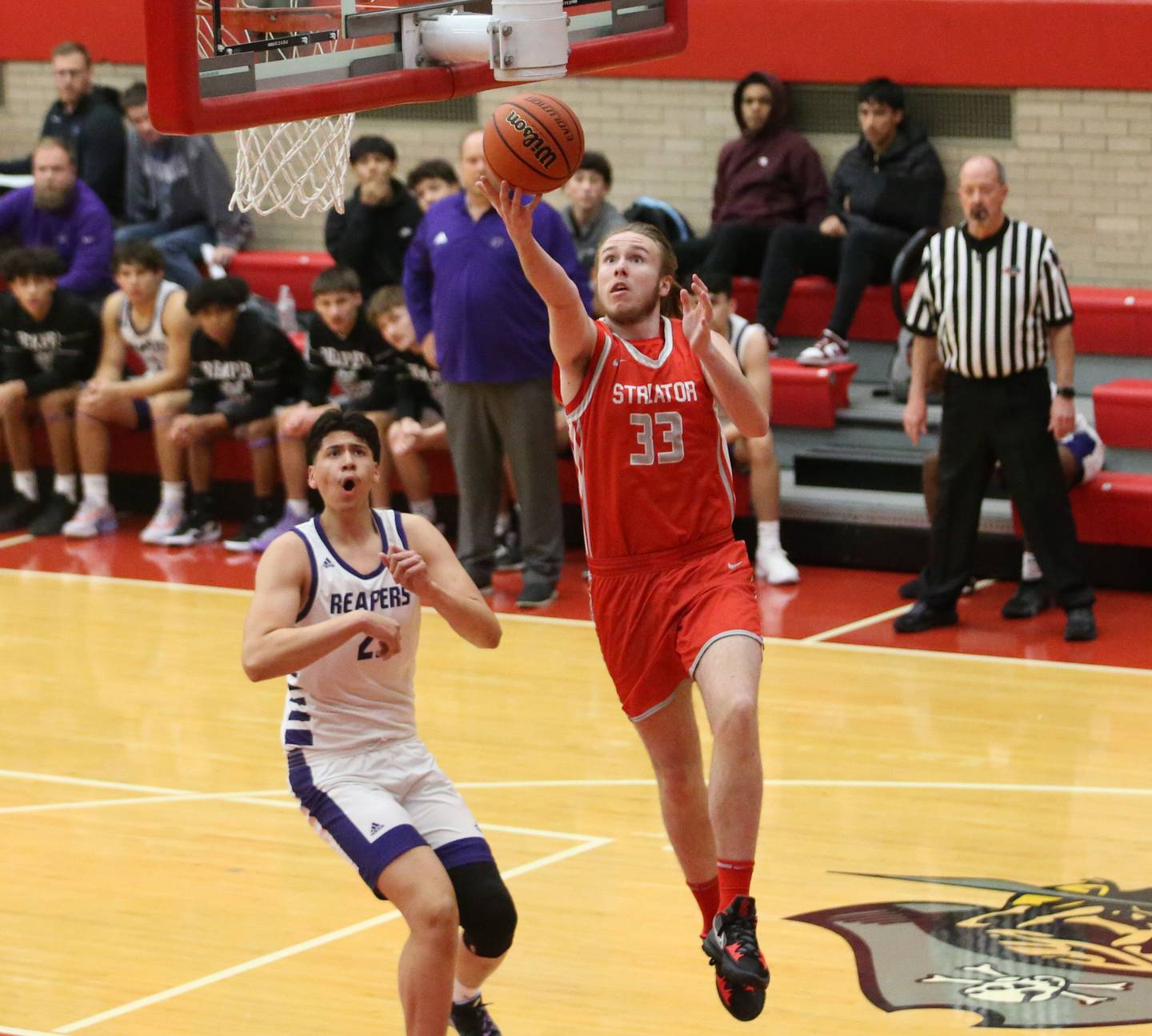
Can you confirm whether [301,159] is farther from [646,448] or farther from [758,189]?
[758,189]

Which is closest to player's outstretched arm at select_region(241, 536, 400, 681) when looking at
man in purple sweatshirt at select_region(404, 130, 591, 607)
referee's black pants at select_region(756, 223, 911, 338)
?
man in purple sweatshirt at select_region(404, 130, 591, 607)

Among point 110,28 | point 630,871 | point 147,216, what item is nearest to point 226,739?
point 630,871

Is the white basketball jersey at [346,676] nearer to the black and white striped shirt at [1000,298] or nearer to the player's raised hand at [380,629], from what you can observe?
the player's raised hand at [380,629]

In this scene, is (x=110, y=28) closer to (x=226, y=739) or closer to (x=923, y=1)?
(x=923, y=1)

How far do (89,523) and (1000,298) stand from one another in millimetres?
Answer: 5608

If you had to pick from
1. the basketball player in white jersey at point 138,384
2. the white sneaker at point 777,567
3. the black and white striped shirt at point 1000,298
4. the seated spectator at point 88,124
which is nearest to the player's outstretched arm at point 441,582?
the black and white striped shirt at point 1000,298

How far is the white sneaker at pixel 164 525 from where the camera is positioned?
39.6 ft

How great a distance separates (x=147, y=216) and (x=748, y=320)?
4.13m

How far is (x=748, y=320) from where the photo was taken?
1229 centimetres

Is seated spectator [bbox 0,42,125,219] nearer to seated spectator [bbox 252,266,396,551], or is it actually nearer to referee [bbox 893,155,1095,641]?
seated spectator [bbox 252,266,396,551]

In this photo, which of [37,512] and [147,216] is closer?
[37,512]

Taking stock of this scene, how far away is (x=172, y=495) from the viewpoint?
1210 cm

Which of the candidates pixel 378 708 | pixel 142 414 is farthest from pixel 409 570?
pixel 142 414

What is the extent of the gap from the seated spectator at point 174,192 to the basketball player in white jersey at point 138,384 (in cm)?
112
